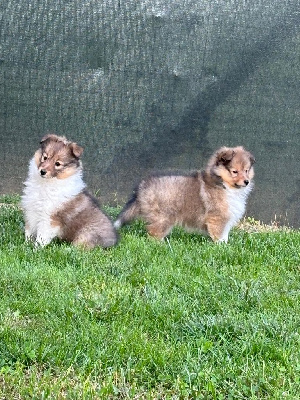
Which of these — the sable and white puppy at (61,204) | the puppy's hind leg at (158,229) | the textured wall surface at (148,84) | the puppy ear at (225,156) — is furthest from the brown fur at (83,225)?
the textured wall surface at (148,84)

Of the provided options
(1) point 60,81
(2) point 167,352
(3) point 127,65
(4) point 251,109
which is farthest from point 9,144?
(2) point 167,352

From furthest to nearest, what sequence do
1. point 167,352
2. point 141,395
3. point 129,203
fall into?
point 129,203
point 167,352
point 141,395

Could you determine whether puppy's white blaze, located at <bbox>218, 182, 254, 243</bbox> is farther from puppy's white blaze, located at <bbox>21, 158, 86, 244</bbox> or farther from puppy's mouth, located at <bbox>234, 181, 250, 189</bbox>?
puppy's white blaze, located at <bbox>21, 158, 86, 244</bbox>

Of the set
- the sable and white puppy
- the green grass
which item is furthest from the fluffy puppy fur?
the green grass

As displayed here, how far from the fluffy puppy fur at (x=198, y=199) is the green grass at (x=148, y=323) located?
103cm

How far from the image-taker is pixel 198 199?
26.2ft

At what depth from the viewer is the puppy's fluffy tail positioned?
26.3 ft

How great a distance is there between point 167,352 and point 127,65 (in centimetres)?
614

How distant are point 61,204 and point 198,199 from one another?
1745mm

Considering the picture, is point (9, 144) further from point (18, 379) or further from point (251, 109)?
point (18, 379)

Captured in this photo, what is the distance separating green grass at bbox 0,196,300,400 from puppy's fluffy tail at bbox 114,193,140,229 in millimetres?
1137

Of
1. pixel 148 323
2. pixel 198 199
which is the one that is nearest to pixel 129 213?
pixel 198 199

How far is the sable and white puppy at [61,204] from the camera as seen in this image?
7125 mm

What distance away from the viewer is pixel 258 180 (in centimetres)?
992
